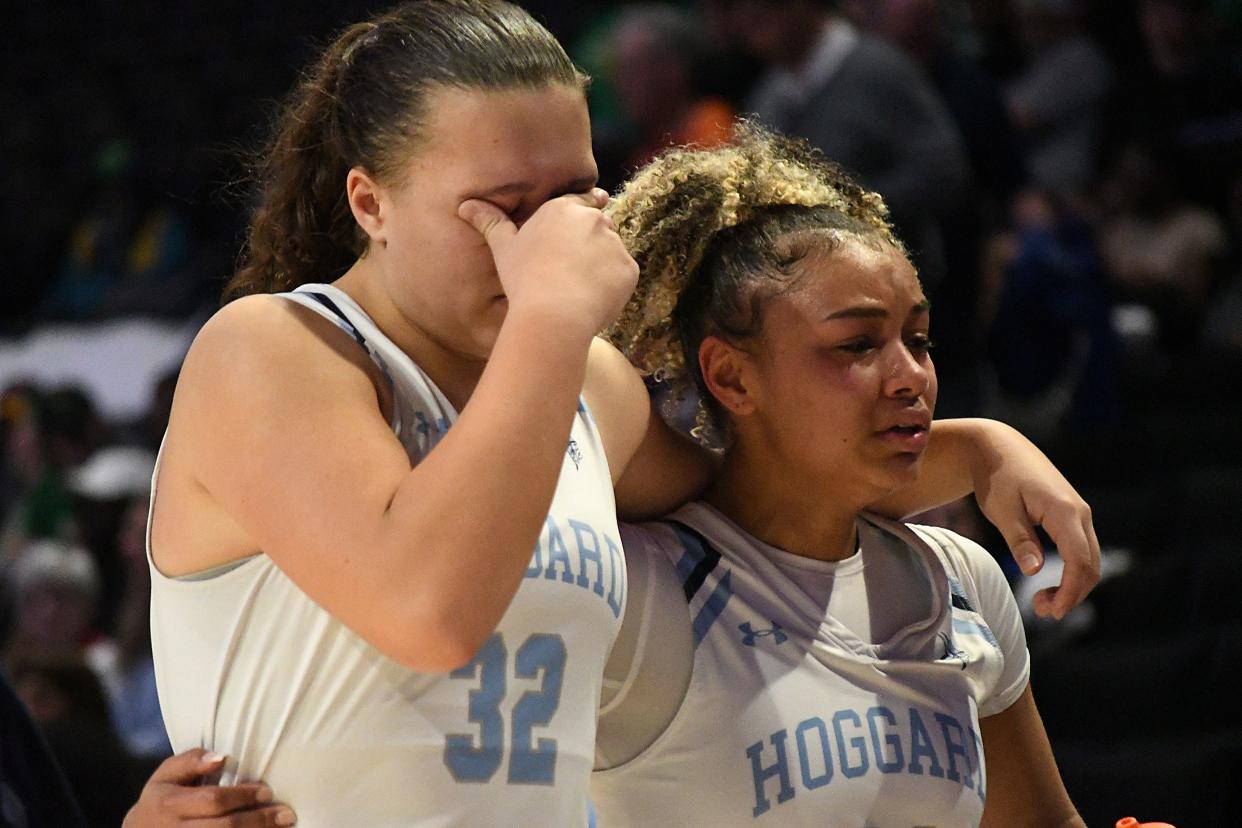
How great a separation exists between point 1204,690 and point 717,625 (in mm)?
2363

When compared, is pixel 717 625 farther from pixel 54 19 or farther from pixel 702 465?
pixel 54 19

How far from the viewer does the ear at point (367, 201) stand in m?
1.67

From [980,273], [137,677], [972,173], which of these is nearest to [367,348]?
[980,273]

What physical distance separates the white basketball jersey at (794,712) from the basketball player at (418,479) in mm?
214

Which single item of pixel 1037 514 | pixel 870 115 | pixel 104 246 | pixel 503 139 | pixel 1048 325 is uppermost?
pixel 503 139

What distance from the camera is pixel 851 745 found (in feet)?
6.12

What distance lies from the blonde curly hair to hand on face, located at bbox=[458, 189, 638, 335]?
0.45m

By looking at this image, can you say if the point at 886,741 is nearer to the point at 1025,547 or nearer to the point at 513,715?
the point at 1025,547

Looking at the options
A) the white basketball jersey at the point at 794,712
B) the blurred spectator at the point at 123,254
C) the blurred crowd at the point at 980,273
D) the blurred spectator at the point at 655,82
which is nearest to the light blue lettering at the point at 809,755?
the white basketball jersey at the point at 794,712

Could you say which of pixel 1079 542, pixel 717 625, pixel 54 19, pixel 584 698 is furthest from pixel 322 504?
pixel 54 19

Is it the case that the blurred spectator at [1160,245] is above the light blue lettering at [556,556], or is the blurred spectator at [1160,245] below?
below

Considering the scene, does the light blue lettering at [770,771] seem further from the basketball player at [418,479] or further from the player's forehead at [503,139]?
the player's forehead at [503,139]

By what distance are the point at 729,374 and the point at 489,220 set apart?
1.78 feet

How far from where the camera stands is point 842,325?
1946mm
